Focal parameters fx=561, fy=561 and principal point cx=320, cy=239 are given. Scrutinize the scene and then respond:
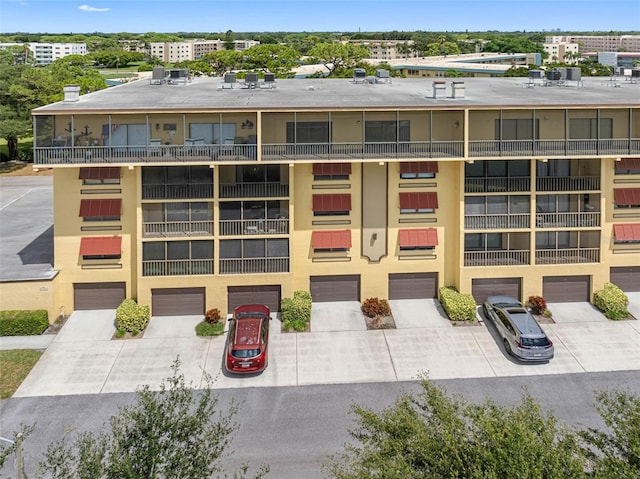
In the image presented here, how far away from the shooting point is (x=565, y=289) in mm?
28812

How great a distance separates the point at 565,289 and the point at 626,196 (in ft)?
18.1

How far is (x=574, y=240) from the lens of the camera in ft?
94.2

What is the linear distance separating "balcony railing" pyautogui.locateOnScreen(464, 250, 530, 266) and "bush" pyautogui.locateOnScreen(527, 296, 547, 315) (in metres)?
1.84

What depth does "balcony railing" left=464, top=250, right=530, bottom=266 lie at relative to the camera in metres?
28.2

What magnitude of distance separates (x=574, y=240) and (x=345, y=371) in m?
14.3

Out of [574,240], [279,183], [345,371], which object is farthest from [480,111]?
[345,371]

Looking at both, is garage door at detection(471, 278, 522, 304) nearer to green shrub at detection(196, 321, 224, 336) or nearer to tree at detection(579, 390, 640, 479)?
green shrub at detection(196, 321, 224, 336)

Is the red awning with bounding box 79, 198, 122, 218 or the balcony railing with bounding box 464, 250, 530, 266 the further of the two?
the balcony railing with bounding box 464, 250, 530, 266

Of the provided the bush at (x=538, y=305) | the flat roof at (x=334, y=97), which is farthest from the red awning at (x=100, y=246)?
the bush at (x=538, y=305)

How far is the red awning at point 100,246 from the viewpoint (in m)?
26.9

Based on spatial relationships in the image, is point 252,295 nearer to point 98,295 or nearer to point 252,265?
point 252,265

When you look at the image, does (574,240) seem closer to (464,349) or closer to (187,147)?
(464,349)

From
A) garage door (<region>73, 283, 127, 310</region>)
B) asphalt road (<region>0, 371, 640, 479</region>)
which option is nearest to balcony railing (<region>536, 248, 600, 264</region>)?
asphalt road (<region>0, 371, 640, 479</region>)

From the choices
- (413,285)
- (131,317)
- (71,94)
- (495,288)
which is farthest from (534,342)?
(71,94)
